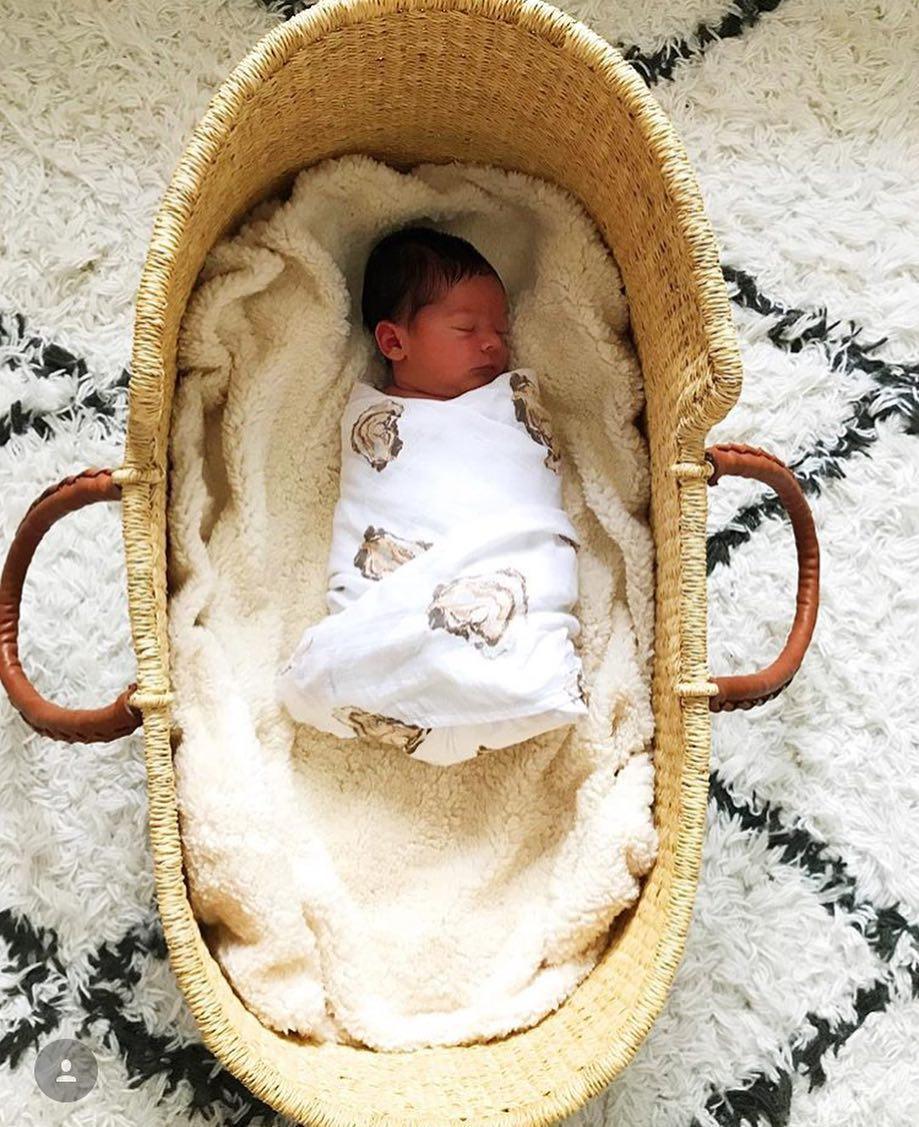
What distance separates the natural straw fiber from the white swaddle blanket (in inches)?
4.2

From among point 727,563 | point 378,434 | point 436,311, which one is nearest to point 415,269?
point 436,311

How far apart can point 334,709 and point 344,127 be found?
54 cm

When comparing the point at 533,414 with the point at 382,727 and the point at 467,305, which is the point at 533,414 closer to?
the point at 467,305

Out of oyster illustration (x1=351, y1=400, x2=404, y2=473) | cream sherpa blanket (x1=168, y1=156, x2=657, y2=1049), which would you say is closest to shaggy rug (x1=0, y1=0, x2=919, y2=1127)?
cream sherpa blanket (x1=168, y1=156, x2=657, y2=1049)

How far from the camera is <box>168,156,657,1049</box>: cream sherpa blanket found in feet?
3.60

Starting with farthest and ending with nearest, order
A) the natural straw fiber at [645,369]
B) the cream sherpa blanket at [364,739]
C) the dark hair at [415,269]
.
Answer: the dark hair at [415,269], the cream sherpa blanket at [364,739], the natural straw fiber at [645,369]

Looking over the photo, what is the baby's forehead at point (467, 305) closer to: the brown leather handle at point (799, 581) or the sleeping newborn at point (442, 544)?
the sleeping newborn at point (442, 544)

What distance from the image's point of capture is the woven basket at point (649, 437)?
99 centimetres

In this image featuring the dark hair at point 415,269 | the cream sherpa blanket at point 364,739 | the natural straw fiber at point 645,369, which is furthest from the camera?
the dark hair at point 415,269

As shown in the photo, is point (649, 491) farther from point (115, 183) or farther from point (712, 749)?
point (115, 183)

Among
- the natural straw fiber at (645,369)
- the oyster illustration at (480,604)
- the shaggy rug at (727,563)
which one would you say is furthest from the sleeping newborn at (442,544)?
the shaggy rug at (727,563)

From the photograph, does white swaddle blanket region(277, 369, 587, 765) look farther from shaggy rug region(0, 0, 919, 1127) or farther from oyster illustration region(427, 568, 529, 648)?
shaggy rug region(0, 0, 919, 1127)

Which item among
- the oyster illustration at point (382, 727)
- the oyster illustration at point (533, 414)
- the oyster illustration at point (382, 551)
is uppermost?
the oyster illustration at point (533, 414)

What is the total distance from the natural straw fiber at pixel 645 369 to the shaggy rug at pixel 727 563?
175 millimetres
